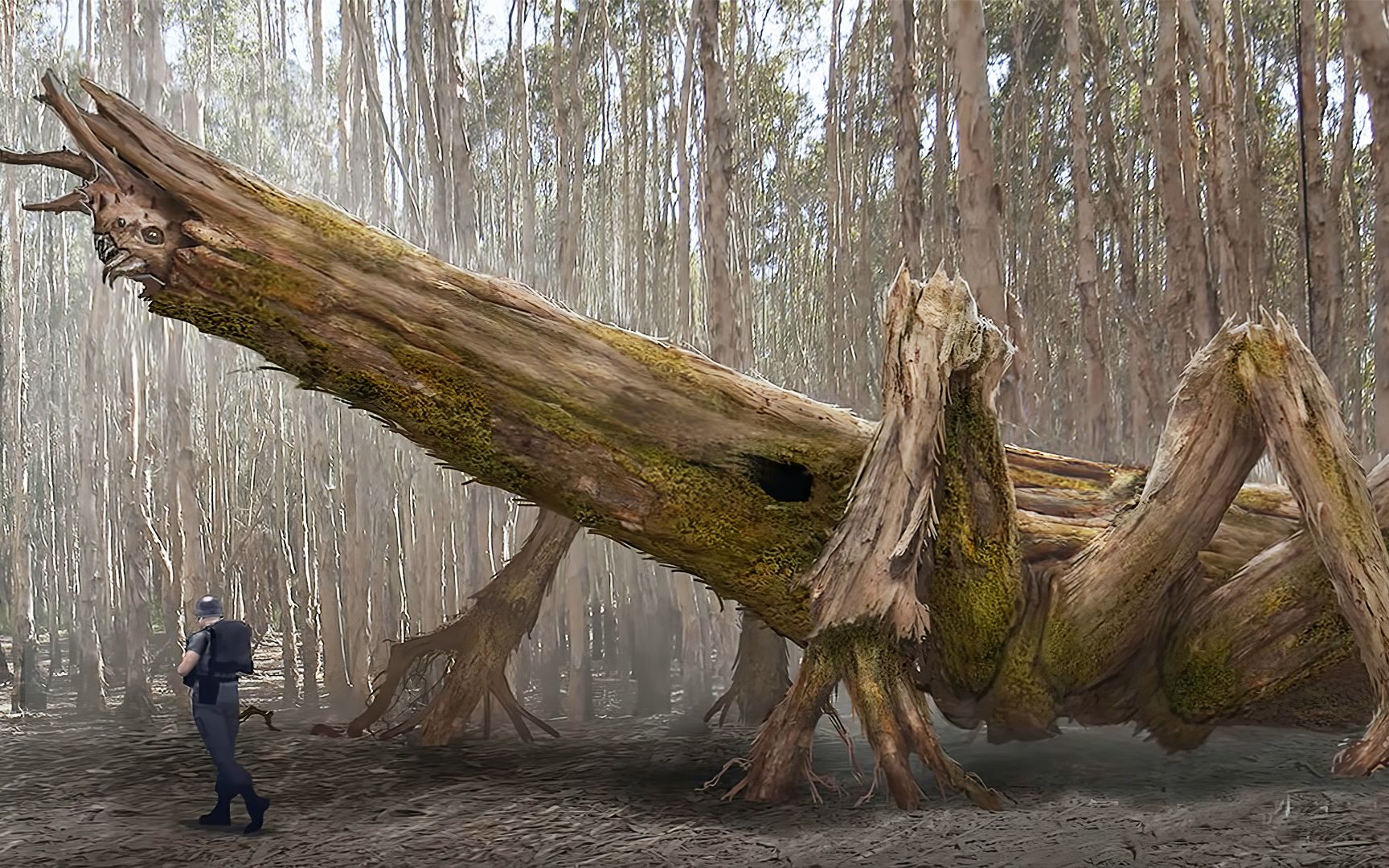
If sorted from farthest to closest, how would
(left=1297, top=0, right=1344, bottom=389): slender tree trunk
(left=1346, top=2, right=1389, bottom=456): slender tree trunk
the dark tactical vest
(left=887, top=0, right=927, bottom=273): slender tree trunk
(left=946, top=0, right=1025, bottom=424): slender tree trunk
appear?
1. (left=887, top=0, right=927, bottom=273): slender tree trunk
2. (left=1297, top=0, right=1344, bottom=389): slender tree trunk
3. (left=946, top=0, right=1025, bottom=424): slender tree trunk
4. (left=1346, top=2, right=1389, bottom=456): slender tree trunk
5. the dark tactical vest

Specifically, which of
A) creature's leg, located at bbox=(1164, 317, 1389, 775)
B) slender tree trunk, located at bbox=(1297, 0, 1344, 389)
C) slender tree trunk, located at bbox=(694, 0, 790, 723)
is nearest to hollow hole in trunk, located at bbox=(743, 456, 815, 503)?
creature's leg, located at bbox=(1164, 317, 1389, 775)

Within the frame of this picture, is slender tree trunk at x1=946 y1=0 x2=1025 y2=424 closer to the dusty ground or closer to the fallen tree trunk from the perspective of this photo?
the fallen tree trunk

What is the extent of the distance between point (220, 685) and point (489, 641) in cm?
207

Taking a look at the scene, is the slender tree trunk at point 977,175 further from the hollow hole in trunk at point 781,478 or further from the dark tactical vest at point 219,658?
the dark tactical vest at point 219,658

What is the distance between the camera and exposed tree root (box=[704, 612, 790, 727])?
7.08 m

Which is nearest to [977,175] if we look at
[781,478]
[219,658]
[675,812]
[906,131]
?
[906,131]

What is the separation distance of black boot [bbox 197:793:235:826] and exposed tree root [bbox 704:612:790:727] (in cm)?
301

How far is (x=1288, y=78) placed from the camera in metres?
14.9

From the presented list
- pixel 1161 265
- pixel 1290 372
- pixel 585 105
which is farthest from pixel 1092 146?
pixel 1290 372

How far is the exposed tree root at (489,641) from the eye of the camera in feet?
21.1

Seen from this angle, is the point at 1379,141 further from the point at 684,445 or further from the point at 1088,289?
the point at 684,445

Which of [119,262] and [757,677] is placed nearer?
[119,262]

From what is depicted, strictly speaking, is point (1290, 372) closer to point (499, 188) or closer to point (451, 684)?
point (451, 684)

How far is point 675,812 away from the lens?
4.59 metres
